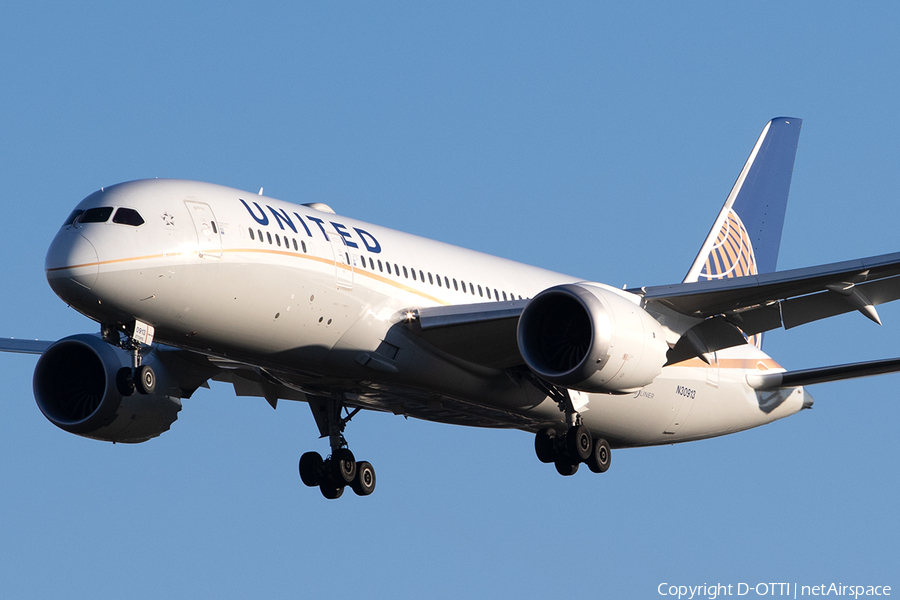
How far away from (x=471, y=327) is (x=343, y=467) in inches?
224

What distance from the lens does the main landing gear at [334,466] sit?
1156 inches

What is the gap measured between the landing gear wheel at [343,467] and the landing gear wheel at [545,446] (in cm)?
426

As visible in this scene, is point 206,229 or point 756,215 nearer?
point 206,229

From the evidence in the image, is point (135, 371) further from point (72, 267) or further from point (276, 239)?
point (276, 239)

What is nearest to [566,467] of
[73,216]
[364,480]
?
[364,480]

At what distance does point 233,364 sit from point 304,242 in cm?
406

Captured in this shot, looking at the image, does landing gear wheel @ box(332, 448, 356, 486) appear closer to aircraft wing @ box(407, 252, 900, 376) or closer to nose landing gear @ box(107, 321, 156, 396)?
aircraft wing @ box(407, 252, 900, 376)

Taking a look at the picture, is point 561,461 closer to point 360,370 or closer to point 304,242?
point 360,370

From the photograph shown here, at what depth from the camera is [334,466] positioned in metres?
29.4

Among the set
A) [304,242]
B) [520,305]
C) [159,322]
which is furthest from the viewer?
[520,305]

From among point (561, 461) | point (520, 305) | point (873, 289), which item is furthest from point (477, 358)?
point (873, 289)

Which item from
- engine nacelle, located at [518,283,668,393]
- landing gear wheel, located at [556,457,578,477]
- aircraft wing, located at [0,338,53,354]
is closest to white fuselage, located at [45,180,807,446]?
landing gear wheel, located at [556,457,578,477]

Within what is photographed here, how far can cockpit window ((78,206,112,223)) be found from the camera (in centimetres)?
2203

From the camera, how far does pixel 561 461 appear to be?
28719 mm
